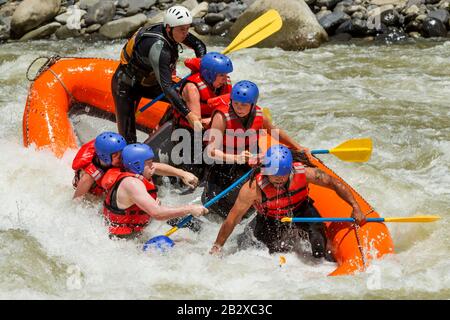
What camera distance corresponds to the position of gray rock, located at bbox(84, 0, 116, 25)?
41.9 ft

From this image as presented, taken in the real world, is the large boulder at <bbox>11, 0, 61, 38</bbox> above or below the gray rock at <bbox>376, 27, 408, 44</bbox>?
below

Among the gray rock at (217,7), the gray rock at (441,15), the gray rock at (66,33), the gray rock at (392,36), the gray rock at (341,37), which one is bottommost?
the gray rock at (66,33)

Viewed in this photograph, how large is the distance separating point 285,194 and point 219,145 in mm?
722

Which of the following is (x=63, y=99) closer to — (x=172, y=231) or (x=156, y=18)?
(x=172, y=231)

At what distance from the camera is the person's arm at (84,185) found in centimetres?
513

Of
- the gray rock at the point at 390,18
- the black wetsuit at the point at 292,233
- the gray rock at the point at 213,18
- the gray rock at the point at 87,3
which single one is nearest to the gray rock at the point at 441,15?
the gray rock at the point at 390,18

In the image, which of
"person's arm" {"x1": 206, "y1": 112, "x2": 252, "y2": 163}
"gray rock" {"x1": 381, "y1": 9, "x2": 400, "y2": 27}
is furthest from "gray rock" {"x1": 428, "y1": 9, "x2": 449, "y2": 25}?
"person's arm" {"x1": 206, "y1": 112, "x2": 252, "y2": 163}

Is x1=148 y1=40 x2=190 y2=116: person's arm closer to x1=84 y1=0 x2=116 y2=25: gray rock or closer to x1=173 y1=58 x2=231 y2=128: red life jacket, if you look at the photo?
x1=173 y1=58 x2=231 y2=128: red life jacket

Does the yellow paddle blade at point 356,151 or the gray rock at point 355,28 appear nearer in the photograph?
the yellow paddle blade at point 356,151

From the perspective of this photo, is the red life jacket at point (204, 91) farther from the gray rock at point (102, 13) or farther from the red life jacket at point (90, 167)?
the gray rock at point (102, 13)

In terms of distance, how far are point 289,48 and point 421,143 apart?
4018 mm

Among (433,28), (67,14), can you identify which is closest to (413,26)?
(433,28)

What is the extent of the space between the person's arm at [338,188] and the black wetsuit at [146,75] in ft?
3.79

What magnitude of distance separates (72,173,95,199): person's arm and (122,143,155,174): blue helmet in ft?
1.42
